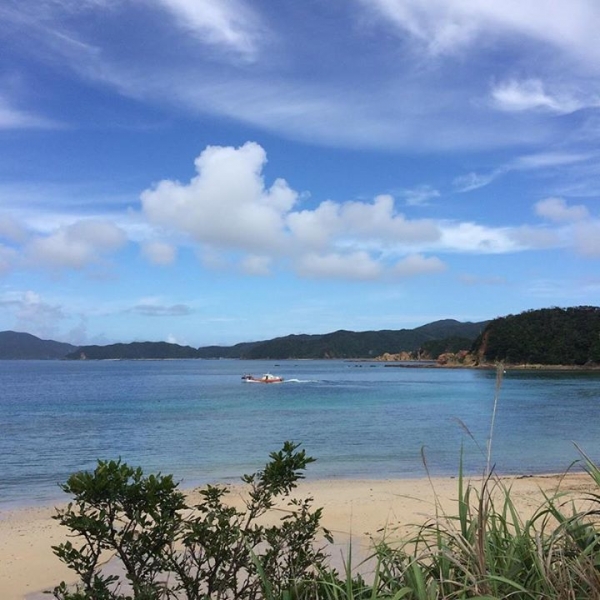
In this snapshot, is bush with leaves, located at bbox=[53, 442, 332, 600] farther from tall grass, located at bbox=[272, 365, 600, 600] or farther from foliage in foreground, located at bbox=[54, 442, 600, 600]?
tall grass, located at bbox=[272, 365, 600, 600]

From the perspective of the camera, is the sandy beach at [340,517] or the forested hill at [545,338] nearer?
the sandy beach at [340,517]

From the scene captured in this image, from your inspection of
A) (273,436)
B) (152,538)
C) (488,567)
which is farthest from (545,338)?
(488,567)

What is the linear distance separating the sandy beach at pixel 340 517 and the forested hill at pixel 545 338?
8888 centimetres

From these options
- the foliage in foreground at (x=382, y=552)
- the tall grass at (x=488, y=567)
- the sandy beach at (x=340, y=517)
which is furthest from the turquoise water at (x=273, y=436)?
the tall grass at (x=488, y=567)

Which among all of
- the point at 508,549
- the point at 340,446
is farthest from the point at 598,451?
the point at 508,549

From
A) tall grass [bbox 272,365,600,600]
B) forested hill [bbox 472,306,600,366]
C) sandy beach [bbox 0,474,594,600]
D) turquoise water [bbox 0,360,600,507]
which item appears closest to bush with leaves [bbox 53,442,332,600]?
tall grass [bbox 272,365,600,600]

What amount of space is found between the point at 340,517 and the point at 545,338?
106024 millimetres

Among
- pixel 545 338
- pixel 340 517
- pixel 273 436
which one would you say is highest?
pixel 545 338

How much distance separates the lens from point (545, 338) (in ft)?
357

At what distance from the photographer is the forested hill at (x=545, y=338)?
102m

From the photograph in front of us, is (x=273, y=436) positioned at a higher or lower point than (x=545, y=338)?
lower

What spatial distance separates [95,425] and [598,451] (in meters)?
21.8

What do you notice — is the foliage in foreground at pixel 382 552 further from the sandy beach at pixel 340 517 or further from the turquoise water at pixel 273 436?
the turquoise water at pixel 273 436

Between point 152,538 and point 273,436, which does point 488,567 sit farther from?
point 273,436
